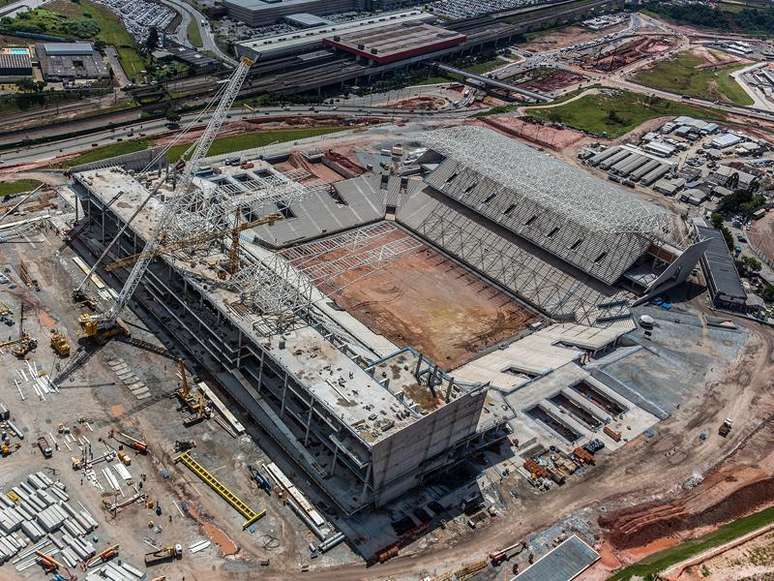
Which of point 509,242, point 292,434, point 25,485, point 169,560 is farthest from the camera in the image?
point 509,242

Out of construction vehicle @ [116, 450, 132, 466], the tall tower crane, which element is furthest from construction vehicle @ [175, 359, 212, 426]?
the tall tower crane

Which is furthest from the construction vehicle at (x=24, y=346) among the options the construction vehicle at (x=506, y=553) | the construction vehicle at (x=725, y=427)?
the construction vehicle at (x=725, y=427)

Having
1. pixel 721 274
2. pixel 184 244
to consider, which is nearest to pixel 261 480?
pixel 184 244

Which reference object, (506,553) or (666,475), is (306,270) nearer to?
(506,553)

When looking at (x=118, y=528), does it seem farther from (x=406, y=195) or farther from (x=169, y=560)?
(x=406, y=195)

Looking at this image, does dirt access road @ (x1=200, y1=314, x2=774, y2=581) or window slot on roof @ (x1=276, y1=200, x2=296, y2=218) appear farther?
window slot on roof @ (x1=276, y1=200, x2=296, y2=218)

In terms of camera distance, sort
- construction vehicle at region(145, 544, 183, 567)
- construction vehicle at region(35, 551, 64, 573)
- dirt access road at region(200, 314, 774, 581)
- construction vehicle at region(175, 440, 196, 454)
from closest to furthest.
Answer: construction vehicle at region(35, 551, 64, 573), construction vehicle at region(145, 544, 183, 567), dirt access road at region(200, 314, 774, 581), construction vehicle at region(175, 440, 196, 454)

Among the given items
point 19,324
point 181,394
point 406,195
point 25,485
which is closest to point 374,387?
point 181,394

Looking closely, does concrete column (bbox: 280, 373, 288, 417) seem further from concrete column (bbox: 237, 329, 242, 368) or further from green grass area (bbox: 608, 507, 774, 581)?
green grass area (bbox: 608, 507, 774, 581)
